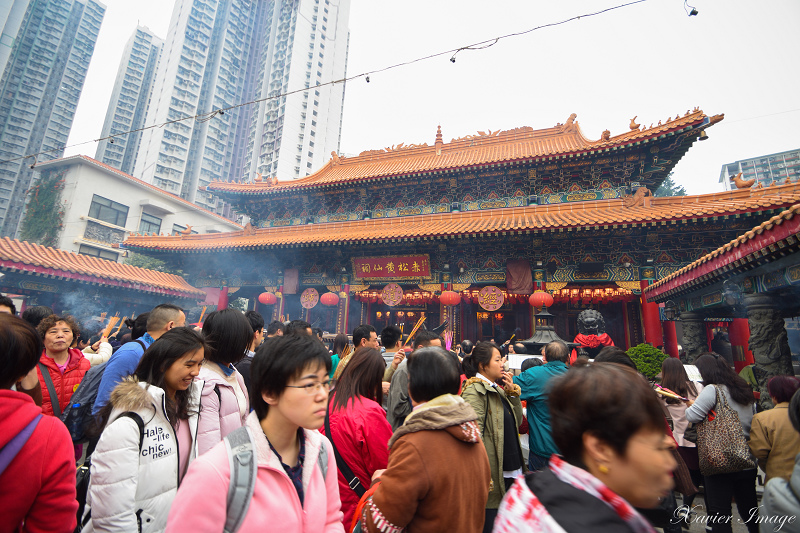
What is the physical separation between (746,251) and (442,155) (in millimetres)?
10389

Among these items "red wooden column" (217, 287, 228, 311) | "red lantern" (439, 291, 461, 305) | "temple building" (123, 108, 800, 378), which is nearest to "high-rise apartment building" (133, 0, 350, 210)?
"red wooden column" (217, 287, 228, 311)

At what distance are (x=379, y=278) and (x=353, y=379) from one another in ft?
30.5

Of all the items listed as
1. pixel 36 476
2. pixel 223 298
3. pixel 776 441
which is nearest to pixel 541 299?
pixel 776 441

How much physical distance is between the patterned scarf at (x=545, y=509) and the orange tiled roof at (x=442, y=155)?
10511 millimetres

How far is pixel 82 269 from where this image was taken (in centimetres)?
1166

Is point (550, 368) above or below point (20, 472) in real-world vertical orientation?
above

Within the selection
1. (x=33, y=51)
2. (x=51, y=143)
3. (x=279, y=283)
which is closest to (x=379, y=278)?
(x=279, y=283)

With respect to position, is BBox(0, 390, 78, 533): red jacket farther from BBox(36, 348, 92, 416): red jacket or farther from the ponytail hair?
the ponytail hair

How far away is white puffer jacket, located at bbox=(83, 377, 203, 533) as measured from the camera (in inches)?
61.5

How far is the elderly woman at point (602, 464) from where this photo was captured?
97 centimetres

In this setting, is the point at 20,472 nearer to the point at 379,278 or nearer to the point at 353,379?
the point at 353,379

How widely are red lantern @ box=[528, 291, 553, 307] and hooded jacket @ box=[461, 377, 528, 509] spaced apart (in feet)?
22.7

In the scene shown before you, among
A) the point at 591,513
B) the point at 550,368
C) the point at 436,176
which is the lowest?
the point at 591,513

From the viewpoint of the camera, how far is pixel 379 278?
11.8 m
